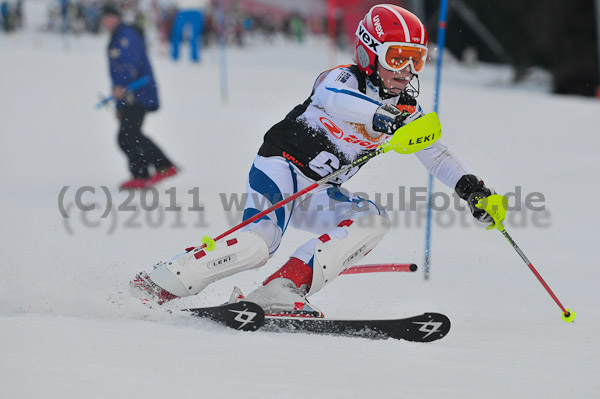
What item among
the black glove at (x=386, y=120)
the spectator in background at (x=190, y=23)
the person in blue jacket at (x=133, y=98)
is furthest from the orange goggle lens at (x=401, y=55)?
the spectator in background at (x=190, y=23)

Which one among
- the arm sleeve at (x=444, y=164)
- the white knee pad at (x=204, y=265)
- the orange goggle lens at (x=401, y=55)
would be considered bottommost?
the white knee pad at (x=204, y=265)

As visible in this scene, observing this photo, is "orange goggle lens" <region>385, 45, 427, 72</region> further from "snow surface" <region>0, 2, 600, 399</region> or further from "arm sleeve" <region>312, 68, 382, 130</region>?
"snow surface" <region>0, 2, 600, 399</region>

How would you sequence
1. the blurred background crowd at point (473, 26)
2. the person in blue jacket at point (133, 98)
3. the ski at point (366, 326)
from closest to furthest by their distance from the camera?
the ski at point (366, 326) → the person in blue jacket at point (133, 98) → the blurred background crowd at point (473, 26)

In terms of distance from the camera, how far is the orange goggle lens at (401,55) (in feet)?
11.4

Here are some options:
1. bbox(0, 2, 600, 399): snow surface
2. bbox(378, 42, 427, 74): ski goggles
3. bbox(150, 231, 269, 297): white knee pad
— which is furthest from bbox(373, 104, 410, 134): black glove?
bbox(0, 2, 600, 399): snow surface

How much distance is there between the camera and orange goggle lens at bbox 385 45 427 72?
3477mm

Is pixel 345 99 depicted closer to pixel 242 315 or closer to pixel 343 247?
pixel 343 247

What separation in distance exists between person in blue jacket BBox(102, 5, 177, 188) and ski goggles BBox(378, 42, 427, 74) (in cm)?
489

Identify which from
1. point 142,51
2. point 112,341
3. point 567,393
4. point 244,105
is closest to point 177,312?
point 112,341

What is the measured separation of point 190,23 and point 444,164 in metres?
16.6

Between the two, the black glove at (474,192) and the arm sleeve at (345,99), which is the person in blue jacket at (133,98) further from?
the black glove at (474,192)

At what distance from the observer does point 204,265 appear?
3.35 meters

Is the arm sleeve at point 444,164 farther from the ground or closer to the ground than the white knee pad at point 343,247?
farther from the ground

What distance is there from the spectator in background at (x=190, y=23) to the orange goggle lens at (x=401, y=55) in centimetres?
1654
